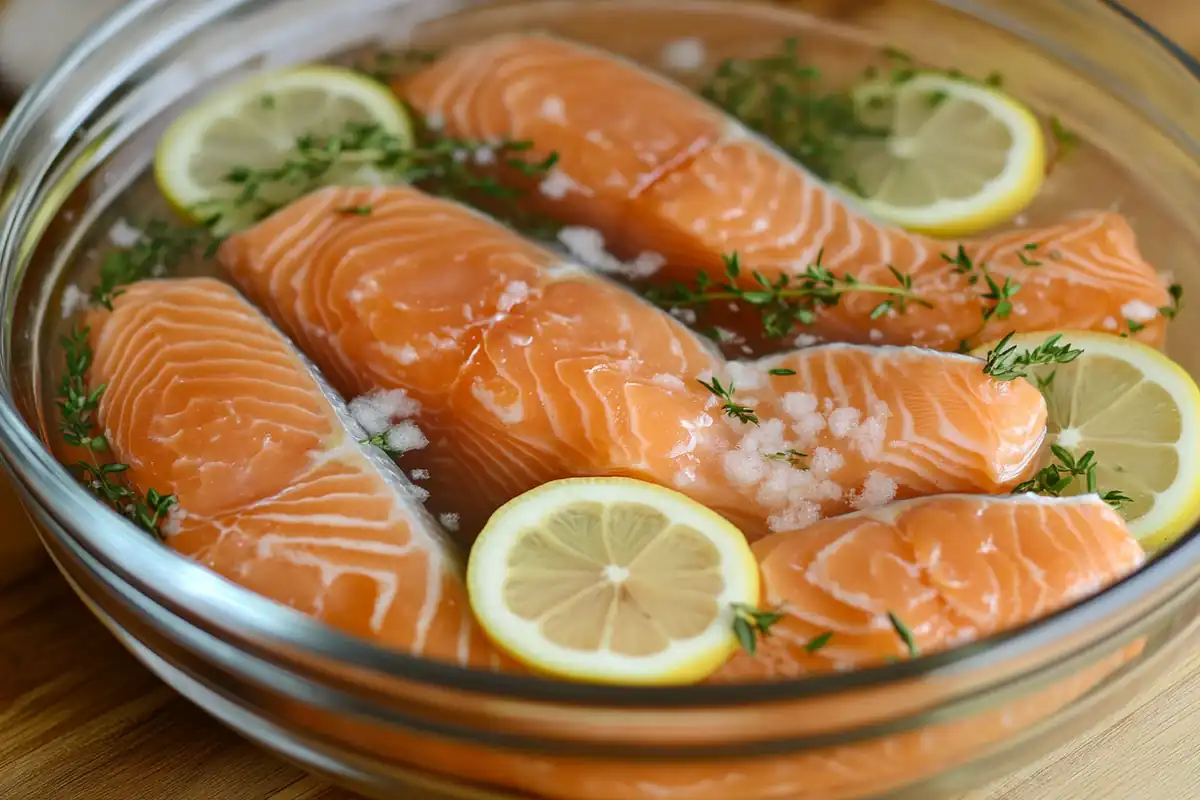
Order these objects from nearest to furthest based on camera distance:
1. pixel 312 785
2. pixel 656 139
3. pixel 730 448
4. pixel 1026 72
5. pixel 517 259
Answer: pixel 312 785 < pixel 730 448 < pixel 517 259 < pixel 656 139 < pixel 1026 72

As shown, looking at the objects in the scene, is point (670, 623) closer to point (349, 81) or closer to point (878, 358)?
point (878, 358)

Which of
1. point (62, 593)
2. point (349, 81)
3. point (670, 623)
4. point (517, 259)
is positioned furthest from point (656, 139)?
point (62, 593)

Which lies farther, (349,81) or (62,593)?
(349,81)

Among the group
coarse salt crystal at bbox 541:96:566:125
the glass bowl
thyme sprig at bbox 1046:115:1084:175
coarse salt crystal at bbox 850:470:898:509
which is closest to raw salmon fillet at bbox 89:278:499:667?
the glass bowl

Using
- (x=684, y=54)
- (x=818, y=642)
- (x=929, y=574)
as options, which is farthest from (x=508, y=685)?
(x=684, y=54)

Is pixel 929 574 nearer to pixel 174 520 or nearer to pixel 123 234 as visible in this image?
pixel 174 520

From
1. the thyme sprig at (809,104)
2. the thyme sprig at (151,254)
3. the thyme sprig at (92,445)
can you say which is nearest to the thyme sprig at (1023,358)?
the thyme sprig at (809,104)
